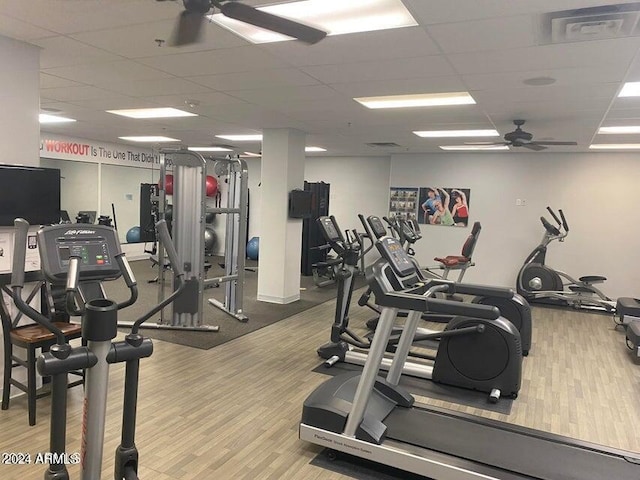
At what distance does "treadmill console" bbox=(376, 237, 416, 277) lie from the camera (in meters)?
2.81

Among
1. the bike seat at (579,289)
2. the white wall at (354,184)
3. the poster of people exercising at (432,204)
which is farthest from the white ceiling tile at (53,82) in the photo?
the bike seat at (579,289)

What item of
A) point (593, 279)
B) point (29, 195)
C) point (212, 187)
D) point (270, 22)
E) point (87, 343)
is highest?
point (270, 22)

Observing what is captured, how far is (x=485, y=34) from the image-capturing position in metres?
2.79

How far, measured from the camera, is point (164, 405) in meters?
3.38

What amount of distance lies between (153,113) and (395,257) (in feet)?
14.9

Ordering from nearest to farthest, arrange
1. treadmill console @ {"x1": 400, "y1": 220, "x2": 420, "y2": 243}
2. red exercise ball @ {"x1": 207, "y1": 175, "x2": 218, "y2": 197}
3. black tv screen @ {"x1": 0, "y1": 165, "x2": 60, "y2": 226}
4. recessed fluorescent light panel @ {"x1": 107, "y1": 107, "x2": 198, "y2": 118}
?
1. black tv screen @ {"x1": 0, "y1": 165, "x2": 60, "y2": 226}
2. recessed fluorescent light panel @ {"x1": 107, "y1": 107, "x2": 198, "y2": 118}
3. treadmill console @ {"x1": 400, "y1": 220, "x2": 420, "y2": 243}
4. red exercise ball @ {"x1": 207, "y1": 175, "x2": 218, "y2": 197}

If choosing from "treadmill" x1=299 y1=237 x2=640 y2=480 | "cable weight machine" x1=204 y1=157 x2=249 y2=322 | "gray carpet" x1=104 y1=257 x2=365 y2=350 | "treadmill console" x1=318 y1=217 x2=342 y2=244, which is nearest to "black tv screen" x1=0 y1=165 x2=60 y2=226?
"gray carpet" x1=104 y1=257 x2=365 y2=350

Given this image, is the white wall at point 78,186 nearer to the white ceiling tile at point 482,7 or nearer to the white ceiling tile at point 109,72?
the white ceiling tile at point 109,72

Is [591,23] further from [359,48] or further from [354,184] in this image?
[354,184]

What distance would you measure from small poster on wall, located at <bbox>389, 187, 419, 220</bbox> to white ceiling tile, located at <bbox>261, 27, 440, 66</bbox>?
5886mm

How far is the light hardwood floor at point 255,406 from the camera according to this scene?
2705 millimetres

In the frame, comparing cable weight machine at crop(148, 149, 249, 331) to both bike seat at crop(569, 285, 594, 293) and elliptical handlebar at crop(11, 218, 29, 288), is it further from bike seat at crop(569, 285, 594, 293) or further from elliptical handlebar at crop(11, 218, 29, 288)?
bike seat at crop(569, 285, 594, 293)

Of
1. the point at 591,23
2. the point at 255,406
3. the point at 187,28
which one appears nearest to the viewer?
the point at 187,28

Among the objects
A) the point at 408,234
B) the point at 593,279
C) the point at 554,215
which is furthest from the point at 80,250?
the point at 593,279
